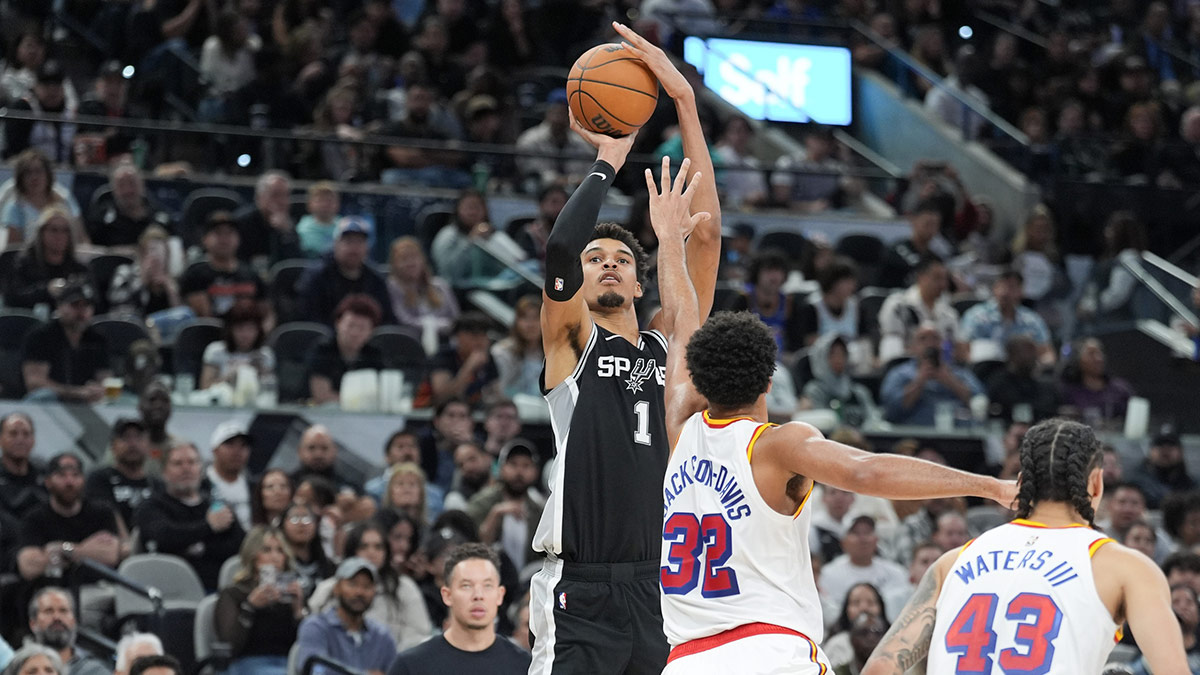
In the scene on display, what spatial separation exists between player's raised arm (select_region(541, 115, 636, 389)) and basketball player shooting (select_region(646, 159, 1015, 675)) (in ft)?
2.06

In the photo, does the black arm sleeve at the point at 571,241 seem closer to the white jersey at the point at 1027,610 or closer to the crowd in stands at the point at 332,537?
the white jersey at the point at 1027,610

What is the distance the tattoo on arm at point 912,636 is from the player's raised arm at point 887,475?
50cm

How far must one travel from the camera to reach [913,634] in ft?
17.1

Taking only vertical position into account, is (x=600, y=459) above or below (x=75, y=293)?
below

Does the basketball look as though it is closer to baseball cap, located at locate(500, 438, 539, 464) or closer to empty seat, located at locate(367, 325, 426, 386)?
baseball cap, located at locate(500, 438, 539, 464)

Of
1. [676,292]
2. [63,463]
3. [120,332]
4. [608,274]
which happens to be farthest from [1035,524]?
[120,332]

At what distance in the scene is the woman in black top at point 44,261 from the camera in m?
12.3

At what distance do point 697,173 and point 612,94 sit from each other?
0.44 meters

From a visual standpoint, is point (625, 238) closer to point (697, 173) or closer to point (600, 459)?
point (697, 173)

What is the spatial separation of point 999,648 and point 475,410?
771 cm

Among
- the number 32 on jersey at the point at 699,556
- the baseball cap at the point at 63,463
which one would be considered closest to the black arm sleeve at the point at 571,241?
the number 32 on jersey at the point at 699,556

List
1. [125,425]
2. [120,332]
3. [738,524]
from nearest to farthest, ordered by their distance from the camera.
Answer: [738,524] < [125,425] < [120,332]

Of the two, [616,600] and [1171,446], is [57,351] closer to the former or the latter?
[616,600]

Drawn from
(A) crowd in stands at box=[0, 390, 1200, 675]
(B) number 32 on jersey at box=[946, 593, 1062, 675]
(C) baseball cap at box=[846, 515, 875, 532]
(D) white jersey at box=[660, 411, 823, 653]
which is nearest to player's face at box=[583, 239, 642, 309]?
(D) white jersey at box=[660, 411, 823, 653]
